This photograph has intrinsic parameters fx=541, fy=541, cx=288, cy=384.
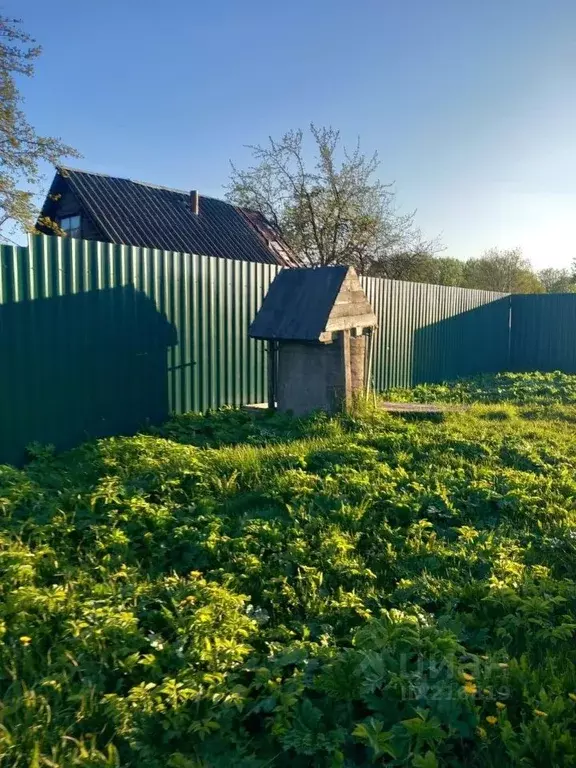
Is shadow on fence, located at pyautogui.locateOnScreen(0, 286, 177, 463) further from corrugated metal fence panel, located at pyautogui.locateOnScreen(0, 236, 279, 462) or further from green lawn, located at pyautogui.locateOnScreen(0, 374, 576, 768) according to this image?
green lawn, located at pyautogui.locateOnScreen(0, 374, 576, 768)

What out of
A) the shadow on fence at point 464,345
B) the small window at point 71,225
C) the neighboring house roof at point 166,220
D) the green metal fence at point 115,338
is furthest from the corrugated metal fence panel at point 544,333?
the small window at point 71,225

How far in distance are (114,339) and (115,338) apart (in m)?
0.02

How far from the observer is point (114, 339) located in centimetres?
673

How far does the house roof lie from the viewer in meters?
7.27

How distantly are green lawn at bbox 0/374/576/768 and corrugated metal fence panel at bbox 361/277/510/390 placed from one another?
5.78 metres

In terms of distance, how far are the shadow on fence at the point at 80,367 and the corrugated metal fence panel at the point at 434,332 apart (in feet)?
16.5

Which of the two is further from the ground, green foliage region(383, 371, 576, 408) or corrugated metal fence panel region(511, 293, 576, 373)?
corrugated metal fence panel region(511, 293, 576, 373)

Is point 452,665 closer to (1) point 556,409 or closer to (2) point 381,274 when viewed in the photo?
(1) point 556,409

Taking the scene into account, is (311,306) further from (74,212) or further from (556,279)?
(556,279)

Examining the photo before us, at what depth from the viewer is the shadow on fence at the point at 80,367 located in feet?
19.0

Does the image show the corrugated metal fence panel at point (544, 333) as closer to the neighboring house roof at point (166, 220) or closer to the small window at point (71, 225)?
the neighboring house roof at point (166, 220)

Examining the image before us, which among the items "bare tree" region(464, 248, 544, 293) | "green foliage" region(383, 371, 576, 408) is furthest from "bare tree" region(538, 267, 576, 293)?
"green foliage" region(383, 371, 576, 408)

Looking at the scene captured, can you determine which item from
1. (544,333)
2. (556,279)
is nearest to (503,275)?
(556,279)

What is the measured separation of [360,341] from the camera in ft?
26.3
